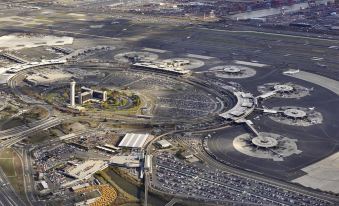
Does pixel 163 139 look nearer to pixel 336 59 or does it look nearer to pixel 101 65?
pixel 101 65

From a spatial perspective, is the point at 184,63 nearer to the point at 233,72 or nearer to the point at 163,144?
the point at 233,72

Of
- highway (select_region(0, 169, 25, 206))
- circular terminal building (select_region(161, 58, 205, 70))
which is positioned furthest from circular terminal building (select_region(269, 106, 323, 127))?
highway (select_region(0, 169, 25, 206))

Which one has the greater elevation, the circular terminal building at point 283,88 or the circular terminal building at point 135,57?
the circular terminal building at point 135,57

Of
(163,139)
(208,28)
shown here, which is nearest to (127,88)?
(163,139)

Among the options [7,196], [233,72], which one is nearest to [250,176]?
[7,196]

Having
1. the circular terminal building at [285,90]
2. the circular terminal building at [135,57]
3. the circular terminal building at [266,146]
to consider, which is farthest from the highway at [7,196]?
the circular terminal building at [135,57]

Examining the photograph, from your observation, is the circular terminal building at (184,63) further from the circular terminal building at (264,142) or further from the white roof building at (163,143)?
the white roof building at (163,143)

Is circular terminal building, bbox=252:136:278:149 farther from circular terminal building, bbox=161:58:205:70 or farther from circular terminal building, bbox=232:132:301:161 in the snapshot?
circular terminal building, bbox=161:58:205:70
